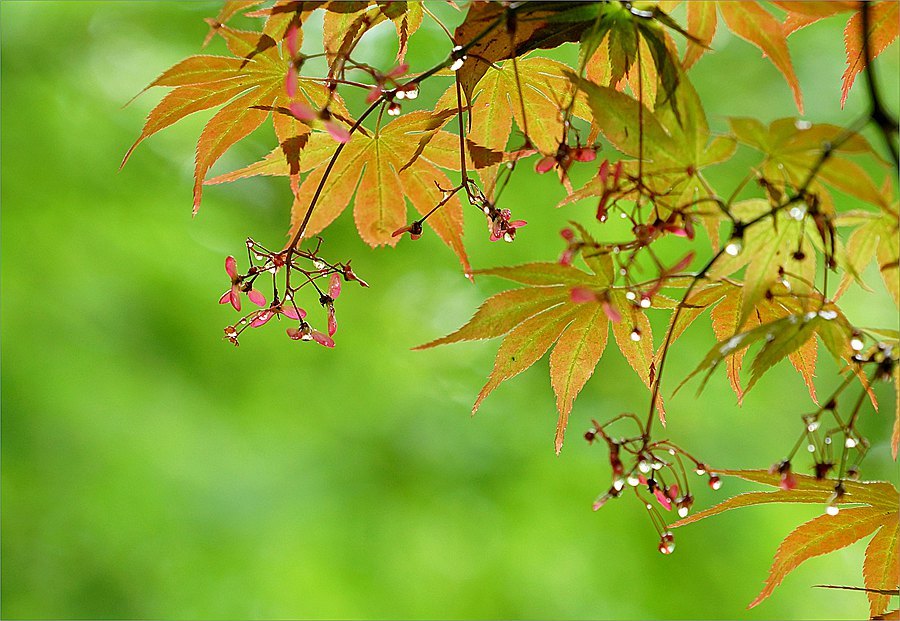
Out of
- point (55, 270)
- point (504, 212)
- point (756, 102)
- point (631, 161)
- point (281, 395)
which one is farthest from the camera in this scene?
point (756, 102)

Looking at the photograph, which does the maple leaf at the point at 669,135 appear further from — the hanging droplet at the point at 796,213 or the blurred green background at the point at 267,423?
the blurred green background at the point at 267,423

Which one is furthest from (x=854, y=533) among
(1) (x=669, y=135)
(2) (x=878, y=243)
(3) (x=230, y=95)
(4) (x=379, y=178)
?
(3) (x=230, y=95)

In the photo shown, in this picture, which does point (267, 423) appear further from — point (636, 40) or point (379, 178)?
point (636, 40)

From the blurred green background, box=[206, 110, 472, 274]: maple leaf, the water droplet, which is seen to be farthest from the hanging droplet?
the blurred green background

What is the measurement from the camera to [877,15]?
531mm

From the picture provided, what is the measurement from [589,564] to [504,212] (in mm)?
1960

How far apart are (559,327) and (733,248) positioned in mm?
167

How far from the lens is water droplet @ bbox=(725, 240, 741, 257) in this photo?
15.1 inches

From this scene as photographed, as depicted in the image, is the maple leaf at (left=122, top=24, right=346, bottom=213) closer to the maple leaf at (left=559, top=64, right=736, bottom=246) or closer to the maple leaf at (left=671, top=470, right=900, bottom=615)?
the maple leaf at (left=559, top=64, right=736, bottom=246)

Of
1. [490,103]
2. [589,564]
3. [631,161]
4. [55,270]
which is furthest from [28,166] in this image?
[631,161]

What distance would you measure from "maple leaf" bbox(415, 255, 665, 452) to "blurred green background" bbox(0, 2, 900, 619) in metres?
1.72

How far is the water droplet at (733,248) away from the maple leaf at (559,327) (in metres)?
0.09

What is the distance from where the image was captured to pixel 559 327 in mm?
536

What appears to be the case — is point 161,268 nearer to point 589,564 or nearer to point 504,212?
point 589,564
